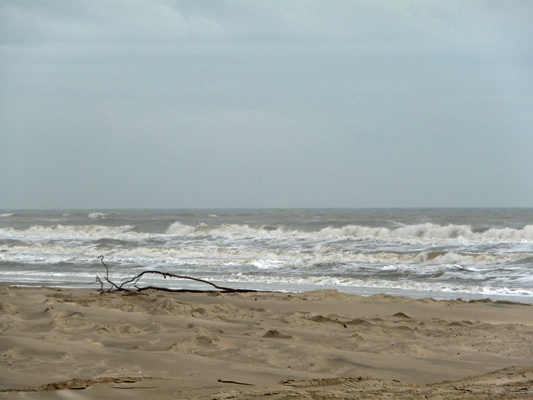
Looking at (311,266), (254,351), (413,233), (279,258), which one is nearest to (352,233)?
(413,233)

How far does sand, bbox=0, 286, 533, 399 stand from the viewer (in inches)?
123

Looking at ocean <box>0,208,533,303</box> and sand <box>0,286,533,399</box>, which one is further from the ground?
sand <box>0,286,533,399</box>

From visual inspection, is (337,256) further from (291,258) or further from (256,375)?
(256,375)

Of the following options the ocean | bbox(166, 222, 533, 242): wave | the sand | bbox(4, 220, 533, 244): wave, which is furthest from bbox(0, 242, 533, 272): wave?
the sand

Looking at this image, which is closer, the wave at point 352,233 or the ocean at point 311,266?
the ocean at point 311,266

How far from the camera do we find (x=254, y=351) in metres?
4.09

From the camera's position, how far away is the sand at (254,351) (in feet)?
10.2

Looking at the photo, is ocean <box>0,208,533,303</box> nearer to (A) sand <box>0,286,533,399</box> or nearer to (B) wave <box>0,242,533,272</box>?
(B) wave <box>0,242,533,272</box>

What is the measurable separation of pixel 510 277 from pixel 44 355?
1084 cm

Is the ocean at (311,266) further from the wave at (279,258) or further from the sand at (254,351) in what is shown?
the sand at (254,351)

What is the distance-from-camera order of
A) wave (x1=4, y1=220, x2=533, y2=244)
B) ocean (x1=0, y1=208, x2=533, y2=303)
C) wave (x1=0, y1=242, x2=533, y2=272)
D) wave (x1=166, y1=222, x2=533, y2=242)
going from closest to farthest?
ocean (x1=0, y1=208, x2=533, y2=303)
wave (x1=0, y1=242, x2=533, y2=272)
wave (x1=4, y1=220, x2=533, y2=244)
wave (x1=166, y1=222, x2=533, y2=242)

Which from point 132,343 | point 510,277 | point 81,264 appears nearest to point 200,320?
point 132,343

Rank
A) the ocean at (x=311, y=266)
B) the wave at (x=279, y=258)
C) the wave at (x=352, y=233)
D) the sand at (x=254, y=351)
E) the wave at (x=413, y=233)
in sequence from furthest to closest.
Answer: the wave at (x=413, y=233) → the wave at (x=352, y=233) → the wave at (x=279, y=258) → the ocean at (x=311, y=266) → the sand at (x=254, y=351)

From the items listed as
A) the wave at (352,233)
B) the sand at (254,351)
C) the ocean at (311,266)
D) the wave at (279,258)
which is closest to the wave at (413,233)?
the wave at (352,233)
